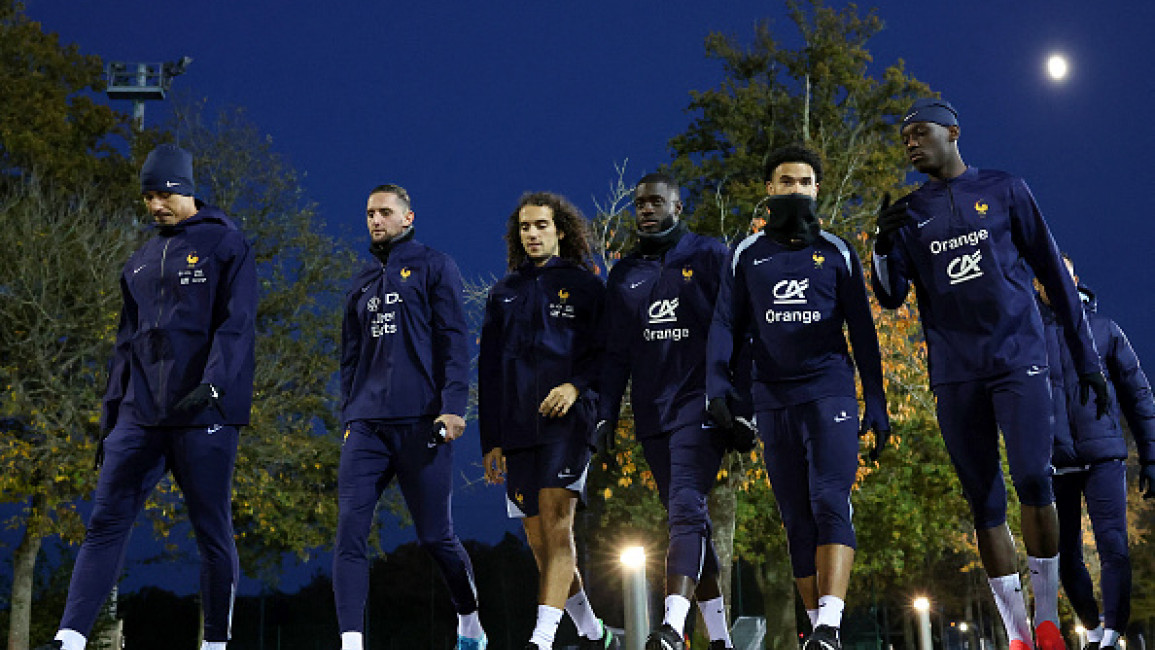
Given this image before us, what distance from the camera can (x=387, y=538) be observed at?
27.6 meters

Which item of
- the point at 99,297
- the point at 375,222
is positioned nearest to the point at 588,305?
the point at 375,222

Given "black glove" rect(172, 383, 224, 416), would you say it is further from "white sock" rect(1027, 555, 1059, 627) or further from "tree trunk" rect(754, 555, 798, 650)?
"tree trunk" rect(754, 555, 798, 650)

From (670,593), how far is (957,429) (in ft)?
5.61

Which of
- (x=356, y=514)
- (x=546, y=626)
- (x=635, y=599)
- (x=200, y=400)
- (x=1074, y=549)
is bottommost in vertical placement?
(x=546, y=626)

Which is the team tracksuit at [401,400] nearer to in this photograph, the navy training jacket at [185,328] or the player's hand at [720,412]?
the navy training jacket at [185,328]

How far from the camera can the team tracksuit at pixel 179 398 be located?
18.8 ft

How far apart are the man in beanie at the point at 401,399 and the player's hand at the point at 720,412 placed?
143cm

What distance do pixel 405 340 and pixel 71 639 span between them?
2352 millimetres

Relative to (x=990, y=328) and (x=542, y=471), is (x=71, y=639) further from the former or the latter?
(x=990, y=328)

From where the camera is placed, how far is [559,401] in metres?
6.68

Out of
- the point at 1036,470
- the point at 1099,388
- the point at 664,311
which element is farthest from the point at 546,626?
the point at 1099,388

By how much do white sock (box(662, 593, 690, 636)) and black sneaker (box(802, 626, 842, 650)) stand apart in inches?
25.9

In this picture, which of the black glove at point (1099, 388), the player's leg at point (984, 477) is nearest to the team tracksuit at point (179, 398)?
the player's leg at point (984, 477)

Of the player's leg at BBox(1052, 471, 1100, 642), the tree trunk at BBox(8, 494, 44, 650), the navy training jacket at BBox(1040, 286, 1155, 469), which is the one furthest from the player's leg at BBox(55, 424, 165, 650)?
the tree trunk at BBox(8, 494, 44, 650)
